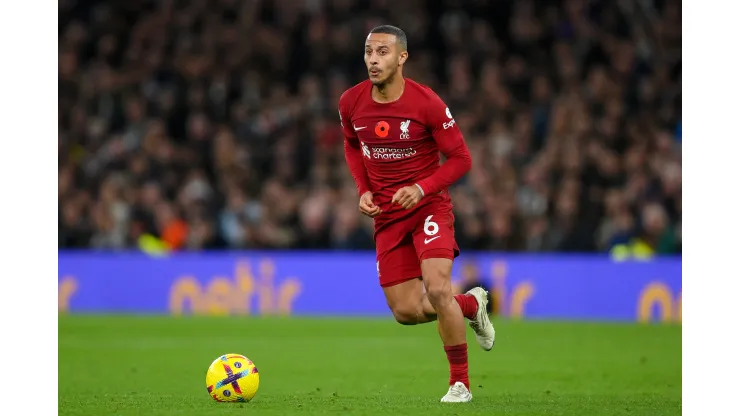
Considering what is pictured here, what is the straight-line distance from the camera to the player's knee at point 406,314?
7.83 m

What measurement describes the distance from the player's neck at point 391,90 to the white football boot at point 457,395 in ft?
6.10

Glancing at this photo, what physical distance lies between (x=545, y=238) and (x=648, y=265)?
170cm

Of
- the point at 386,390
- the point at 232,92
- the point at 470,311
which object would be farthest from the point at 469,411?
the point at 232,92

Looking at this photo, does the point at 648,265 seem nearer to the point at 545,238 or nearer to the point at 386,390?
the point at 545,238

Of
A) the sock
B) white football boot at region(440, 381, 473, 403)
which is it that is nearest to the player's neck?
the sock

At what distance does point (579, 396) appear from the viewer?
820cm

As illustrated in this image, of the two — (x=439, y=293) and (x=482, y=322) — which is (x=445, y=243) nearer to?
(x=439, y=293)

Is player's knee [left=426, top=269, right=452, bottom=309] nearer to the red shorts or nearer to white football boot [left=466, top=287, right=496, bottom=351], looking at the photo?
the red shorts

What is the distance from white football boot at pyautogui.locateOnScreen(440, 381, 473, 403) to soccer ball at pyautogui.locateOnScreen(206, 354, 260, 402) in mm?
1222

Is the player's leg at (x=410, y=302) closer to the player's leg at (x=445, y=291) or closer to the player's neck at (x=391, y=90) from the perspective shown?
the player's leg at (x=445, y=291)

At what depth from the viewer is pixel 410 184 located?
25.5 feet

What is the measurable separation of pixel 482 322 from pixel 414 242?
83cm

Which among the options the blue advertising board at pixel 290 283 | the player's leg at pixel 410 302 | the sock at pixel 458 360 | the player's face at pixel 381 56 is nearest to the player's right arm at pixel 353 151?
the player's face at pixel 381 56

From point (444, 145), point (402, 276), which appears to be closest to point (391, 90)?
point (444, 145)
